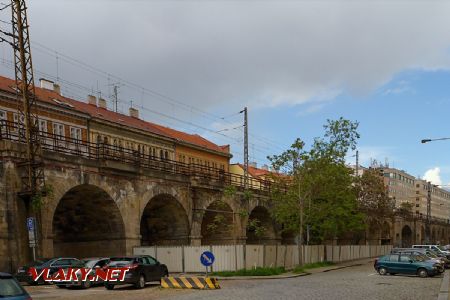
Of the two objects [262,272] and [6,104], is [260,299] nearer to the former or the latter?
[262,272]

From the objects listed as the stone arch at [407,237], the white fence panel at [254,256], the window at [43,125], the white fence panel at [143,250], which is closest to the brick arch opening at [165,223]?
the white fence panel at [143,250]

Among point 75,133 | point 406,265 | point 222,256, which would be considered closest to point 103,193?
point 222,256

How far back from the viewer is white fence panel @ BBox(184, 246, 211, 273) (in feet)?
121

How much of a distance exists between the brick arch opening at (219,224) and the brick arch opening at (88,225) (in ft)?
37.7

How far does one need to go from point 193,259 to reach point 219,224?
1271 cm

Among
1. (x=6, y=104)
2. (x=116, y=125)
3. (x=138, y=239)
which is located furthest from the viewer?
(x=116, y=125)

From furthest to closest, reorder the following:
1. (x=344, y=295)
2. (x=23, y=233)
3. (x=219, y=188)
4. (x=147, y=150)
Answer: (x=147, y=150)
(x=219, y=188)
(x=23, y=233)
(x=344, y=295)

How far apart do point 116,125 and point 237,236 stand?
51.6ft

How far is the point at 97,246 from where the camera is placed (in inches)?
1496

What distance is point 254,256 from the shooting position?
37.4m

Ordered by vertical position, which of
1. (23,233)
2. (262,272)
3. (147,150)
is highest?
(147,150)

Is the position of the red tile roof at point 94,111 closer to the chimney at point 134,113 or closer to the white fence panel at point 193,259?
the chimney at point 134,113

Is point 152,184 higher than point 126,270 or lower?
higher

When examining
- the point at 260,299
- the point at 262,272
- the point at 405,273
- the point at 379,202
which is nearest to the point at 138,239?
the point at 262,272
